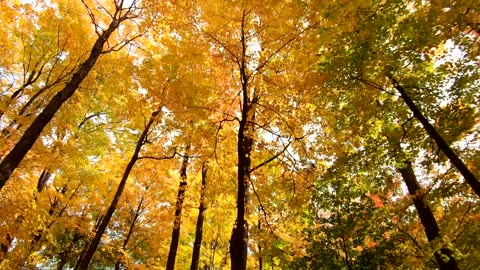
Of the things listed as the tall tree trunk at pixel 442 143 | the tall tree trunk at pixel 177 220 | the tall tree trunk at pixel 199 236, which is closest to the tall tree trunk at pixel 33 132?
the tall tree trunk at pixel 177 220

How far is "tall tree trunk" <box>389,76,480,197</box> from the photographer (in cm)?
560

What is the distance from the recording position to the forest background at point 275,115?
5.34m

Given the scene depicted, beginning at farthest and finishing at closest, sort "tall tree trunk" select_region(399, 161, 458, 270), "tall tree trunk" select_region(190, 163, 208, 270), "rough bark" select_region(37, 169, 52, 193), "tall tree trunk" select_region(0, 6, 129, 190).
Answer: "rough bark" select_region(37, 169, 52, 193), "tall tree trunk" select_region(190, 163, 208, 270), "tall tree trunk" select_region(399, 161, 458, 270), "tall tree trunk" select_region(0, 6, 129, 190)

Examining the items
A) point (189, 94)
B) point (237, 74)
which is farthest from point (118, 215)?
point (237, 74)

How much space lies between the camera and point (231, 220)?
35.7ft

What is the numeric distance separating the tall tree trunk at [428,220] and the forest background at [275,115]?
1.7 inches

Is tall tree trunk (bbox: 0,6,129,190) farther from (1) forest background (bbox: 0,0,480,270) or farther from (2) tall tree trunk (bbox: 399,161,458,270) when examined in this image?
(2) tall tree trunk (bbox: 399,161,458,270)

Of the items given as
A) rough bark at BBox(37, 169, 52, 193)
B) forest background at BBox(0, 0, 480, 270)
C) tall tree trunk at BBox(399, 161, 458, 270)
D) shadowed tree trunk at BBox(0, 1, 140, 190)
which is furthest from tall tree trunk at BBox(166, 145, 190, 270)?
tall tree trunk at BBox(399, 161, 458, 270)

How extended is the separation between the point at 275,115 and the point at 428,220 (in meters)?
4.99

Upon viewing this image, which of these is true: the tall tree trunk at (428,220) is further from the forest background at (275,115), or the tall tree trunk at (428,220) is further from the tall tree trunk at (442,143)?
the tall tree trunk at (442,143)

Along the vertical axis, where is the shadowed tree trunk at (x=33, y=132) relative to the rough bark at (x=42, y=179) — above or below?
below

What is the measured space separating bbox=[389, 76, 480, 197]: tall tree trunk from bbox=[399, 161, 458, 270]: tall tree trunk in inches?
43.1

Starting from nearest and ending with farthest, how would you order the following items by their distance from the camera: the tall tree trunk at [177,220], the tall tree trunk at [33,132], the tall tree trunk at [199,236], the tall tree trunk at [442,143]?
the tall tree trunk at [33,132], the tall tree trunk at [442,143], the tall tree trunk at [177,220], the tall tree trunk at [199,236]

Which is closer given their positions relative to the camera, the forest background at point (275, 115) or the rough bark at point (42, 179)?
the forest background at point (275, 115)
